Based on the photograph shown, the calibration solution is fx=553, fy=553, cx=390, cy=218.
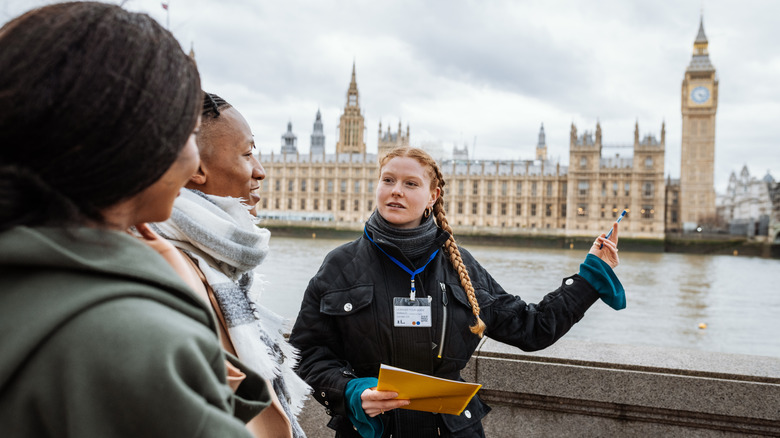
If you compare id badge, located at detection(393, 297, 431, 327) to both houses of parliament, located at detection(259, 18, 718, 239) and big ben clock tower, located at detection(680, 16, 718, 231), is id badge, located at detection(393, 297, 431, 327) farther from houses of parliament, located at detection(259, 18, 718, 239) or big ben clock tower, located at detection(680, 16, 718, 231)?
big ben clock tower, located at detection(680, 16, 718, 231)

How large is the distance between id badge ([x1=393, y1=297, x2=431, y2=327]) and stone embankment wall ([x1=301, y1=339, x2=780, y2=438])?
0.90m

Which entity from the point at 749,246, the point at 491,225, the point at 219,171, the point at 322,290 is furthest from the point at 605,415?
the point at 491,225

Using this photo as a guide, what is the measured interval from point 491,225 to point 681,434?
151 ft

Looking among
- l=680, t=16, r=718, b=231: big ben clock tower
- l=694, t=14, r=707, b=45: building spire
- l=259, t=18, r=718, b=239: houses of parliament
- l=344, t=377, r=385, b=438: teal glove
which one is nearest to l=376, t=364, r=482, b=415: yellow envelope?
l=344, t=377, r=385, b=438: teal glove

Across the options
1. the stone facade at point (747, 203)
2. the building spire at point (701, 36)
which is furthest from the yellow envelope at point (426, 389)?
the building spire at point (701, 36)

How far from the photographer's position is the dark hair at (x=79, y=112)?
0.53 metres

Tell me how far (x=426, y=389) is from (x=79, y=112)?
3.04 ft

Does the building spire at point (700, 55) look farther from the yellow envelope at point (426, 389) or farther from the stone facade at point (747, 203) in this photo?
the yellow envelope at point (426, 389)

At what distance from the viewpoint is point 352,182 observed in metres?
50.7

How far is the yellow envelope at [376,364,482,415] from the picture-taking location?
3.85 feet

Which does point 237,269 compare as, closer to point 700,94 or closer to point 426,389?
point 426,389

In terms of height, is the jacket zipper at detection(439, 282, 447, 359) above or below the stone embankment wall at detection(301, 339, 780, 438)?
above

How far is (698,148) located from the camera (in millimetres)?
56125

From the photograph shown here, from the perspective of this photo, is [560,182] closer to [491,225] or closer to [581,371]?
[491,225]
